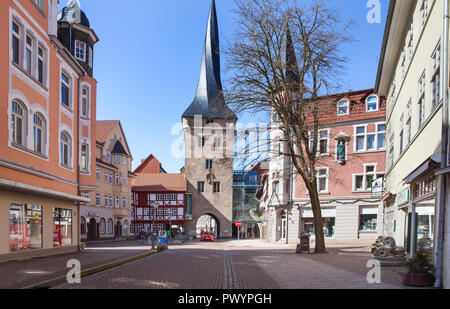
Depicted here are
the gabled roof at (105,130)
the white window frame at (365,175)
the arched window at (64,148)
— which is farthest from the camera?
the gabled roof at (105,130)

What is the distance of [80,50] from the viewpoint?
78.3ft

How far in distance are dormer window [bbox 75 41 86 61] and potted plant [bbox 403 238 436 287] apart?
2105 cm

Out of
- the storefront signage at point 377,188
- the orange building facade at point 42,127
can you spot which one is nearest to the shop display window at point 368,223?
the storefront signage at point 377,188

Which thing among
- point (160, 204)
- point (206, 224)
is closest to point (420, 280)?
point (160, 204)

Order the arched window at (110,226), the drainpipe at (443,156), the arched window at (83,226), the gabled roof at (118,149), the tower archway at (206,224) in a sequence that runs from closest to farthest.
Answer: the drainpipe at (443,156), the arched window at (83,226), the arched window at (110,226), the gabled roof at (118,149), the tower archway at (206,224)

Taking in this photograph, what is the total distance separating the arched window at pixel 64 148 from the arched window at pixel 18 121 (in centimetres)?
401

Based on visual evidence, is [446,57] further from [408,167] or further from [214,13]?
[214,13]

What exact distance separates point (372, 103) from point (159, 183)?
137ft

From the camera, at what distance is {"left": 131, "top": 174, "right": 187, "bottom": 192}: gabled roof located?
210 feet

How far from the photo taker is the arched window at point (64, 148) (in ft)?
64.7

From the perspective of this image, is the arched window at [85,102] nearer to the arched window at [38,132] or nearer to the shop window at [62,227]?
the arched window at [38,132]

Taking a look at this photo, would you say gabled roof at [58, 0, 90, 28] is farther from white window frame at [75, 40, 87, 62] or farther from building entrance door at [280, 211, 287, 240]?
building entrance door at [280, 211, 287, 240]

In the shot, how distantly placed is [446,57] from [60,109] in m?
16.3
